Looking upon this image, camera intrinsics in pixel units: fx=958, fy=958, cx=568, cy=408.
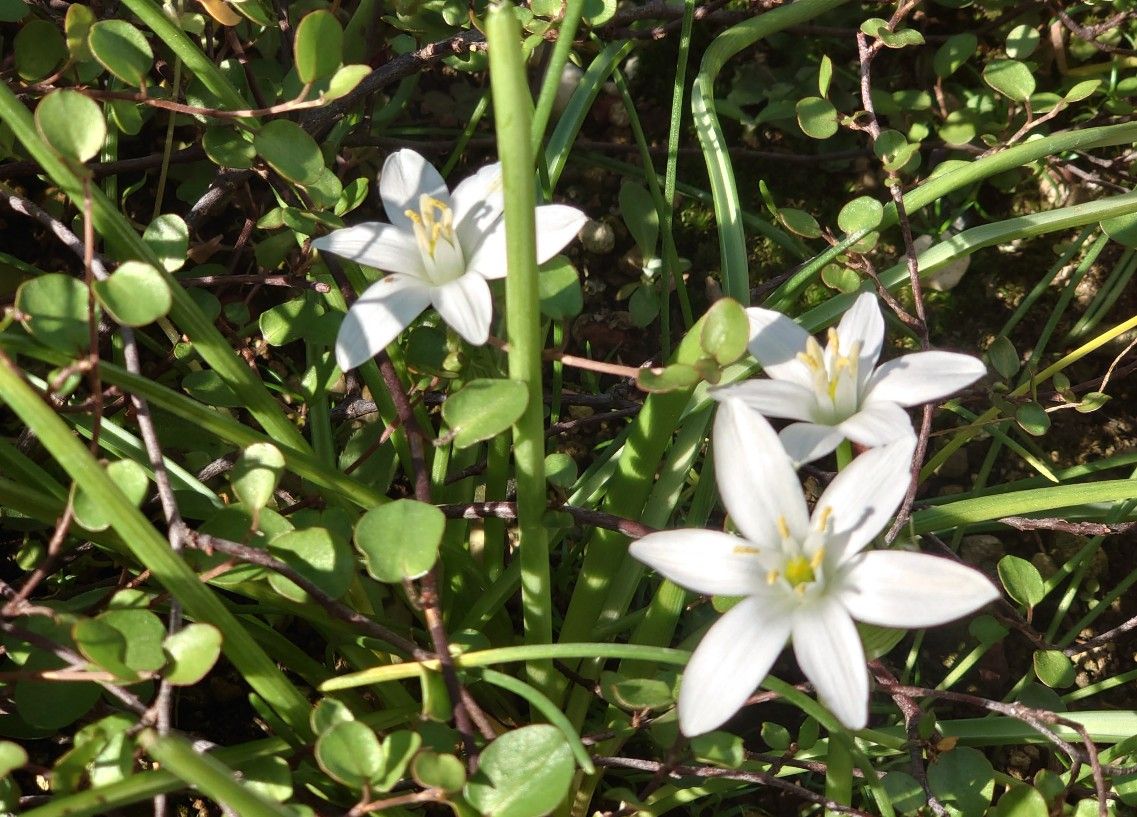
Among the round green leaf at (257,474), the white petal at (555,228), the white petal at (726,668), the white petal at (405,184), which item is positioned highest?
the white petal at (405,184)

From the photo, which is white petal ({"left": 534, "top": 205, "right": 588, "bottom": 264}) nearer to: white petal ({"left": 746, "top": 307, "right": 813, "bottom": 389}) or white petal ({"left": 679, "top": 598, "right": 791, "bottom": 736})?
A: white petal ({"left": 746, "top": 307, "right": 813, "bottom": 389})

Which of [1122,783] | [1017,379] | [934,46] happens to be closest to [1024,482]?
[1017,379]

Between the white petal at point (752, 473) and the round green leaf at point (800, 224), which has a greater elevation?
the round green leaf at point (800, 224)

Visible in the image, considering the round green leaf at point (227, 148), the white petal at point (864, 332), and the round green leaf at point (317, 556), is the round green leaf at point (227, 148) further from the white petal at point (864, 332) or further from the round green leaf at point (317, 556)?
the white petal at point (864, 332)

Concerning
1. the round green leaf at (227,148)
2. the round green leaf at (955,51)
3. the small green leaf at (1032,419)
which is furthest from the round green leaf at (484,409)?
the round green leaf at (955,51)

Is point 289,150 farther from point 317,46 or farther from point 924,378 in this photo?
point 924,378

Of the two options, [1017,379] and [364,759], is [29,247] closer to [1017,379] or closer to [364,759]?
[364,759]
